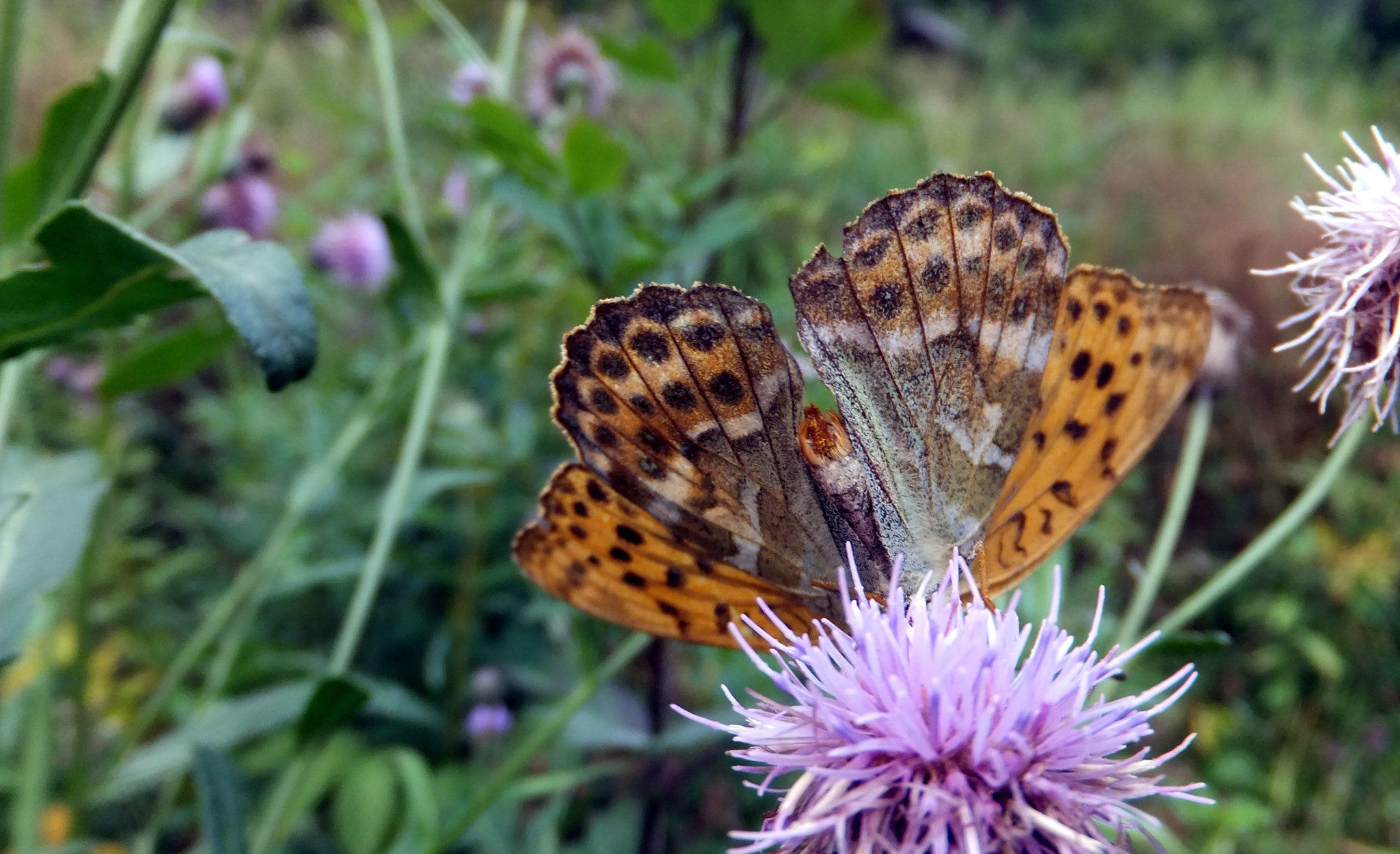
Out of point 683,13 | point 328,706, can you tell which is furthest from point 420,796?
point 683,13

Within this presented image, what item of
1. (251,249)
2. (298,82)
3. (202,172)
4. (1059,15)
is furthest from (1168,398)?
(1059,15)

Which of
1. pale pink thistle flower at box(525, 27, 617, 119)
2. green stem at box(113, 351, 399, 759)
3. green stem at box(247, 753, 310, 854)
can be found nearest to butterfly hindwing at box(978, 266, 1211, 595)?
green stem at box(247, 753, 310, 854)

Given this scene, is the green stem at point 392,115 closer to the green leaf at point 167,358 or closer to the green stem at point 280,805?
the green leaf at point 167,358

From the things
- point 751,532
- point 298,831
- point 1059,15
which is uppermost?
point 1059,15

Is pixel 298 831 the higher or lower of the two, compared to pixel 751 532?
lower

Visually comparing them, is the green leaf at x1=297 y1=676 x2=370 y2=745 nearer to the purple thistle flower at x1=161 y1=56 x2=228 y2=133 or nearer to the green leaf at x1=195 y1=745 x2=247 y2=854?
the green leaf at x1=195 y1=745 x2=247 y2=854

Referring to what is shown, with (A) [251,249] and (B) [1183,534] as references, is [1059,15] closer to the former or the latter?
(B) [1183,534]

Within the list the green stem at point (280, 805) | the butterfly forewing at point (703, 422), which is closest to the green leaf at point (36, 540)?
the green stem at point (280, 805)
